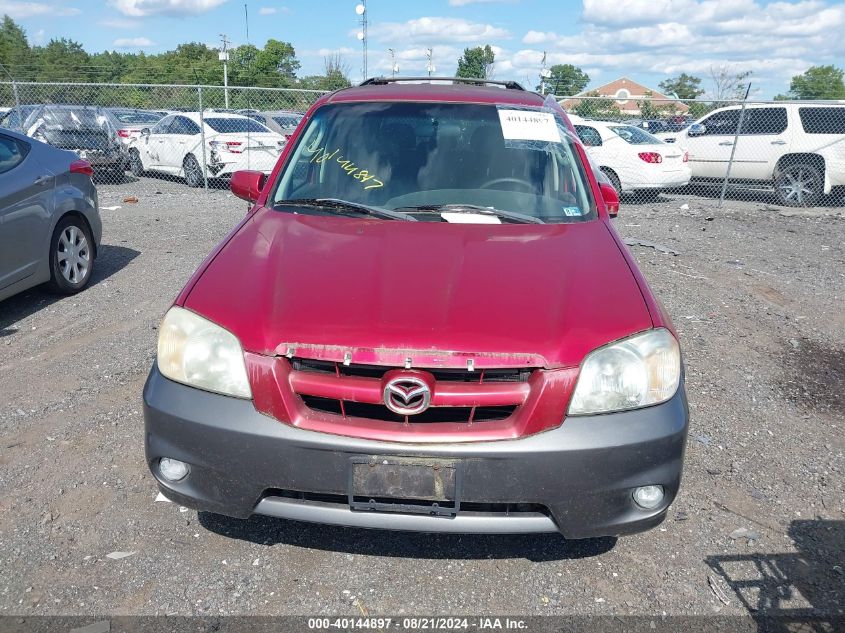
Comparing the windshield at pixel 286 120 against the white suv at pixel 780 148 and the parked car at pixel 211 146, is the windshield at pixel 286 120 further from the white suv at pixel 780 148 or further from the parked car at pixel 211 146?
the white suv at pixel 780 148

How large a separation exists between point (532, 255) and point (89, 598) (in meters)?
2.11

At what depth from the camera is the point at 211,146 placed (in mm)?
12836

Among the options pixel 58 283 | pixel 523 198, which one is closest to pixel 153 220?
pixel 58 283

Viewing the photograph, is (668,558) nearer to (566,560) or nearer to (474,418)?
(566,560)

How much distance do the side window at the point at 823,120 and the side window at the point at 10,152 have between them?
40.5ft

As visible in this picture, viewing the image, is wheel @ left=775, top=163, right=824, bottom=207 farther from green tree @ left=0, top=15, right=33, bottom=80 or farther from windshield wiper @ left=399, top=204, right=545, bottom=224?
green tree @ left=0, top=15, right=33, bottom=80

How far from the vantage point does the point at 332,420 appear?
222cm

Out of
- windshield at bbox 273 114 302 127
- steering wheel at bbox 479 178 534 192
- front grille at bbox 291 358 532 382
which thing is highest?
steering wheel at bbox 479 178 534 192

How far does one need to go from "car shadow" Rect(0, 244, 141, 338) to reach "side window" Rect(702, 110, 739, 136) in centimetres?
1093

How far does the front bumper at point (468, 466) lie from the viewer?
85.0 inches

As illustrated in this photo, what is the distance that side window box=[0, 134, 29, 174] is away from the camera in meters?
5.34

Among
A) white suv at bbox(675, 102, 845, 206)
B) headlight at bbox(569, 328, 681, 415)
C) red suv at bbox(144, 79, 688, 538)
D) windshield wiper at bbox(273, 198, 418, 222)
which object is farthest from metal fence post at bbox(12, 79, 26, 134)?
headlight at bbox(569, 328, 681, 415)

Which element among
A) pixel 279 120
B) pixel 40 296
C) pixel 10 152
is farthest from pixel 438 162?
pixel 279 120

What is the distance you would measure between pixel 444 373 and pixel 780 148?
1259 centimetres
